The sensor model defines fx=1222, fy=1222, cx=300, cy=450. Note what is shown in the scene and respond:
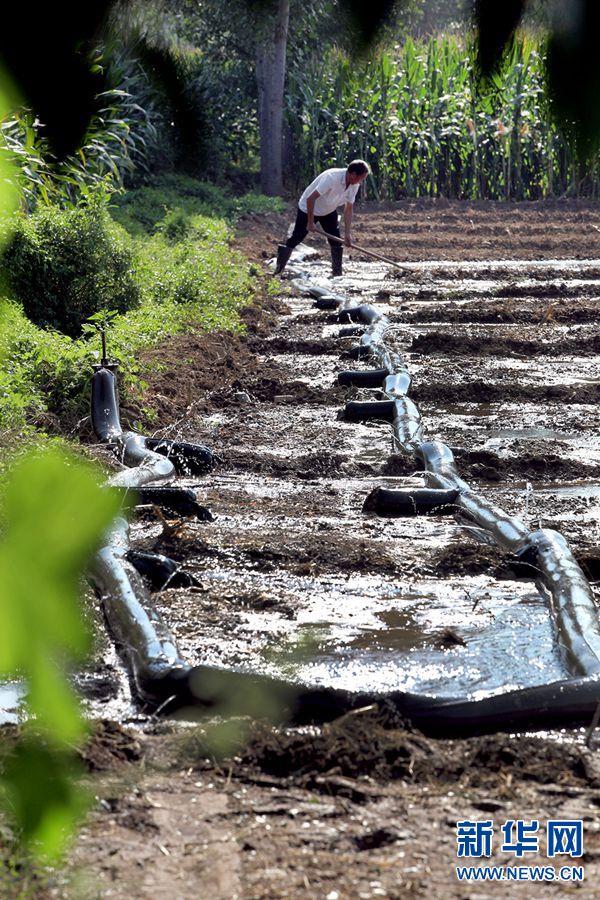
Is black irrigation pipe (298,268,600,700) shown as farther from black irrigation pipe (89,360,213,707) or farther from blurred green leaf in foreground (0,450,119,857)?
blurred green leaf in foreground (0,450,119,857)

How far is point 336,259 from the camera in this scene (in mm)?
16000

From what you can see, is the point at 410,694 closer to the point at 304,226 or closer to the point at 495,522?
the point at 495,522

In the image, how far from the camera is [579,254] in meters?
18.4

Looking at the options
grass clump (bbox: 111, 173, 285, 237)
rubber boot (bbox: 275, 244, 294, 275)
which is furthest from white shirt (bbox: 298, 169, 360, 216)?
grass clump (bbox: 111, 173, 285, 237)

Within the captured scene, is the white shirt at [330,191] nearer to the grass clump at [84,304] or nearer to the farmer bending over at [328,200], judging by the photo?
the farmer bending over at [328,200]

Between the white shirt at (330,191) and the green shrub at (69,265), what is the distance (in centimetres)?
497

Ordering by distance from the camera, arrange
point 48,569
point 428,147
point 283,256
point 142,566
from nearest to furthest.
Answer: point 48,569 < point 142,566 < point 283,256 < point 428,147

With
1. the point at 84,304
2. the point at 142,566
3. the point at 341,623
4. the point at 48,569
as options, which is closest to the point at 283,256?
the point at 84,304

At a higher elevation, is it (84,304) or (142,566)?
(84,304)

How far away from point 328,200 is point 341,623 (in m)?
11.0

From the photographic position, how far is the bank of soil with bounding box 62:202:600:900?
2.67 meters

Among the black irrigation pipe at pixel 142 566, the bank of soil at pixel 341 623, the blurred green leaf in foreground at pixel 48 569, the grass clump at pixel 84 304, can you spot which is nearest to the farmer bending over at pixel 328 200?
the grass clump at pixel 84 304

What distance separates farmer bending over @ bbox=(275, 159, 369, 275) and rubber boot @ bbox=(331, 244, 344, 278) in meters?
0.22

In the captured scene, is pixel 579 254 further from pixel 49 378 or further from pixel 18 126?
pixel 18 126
